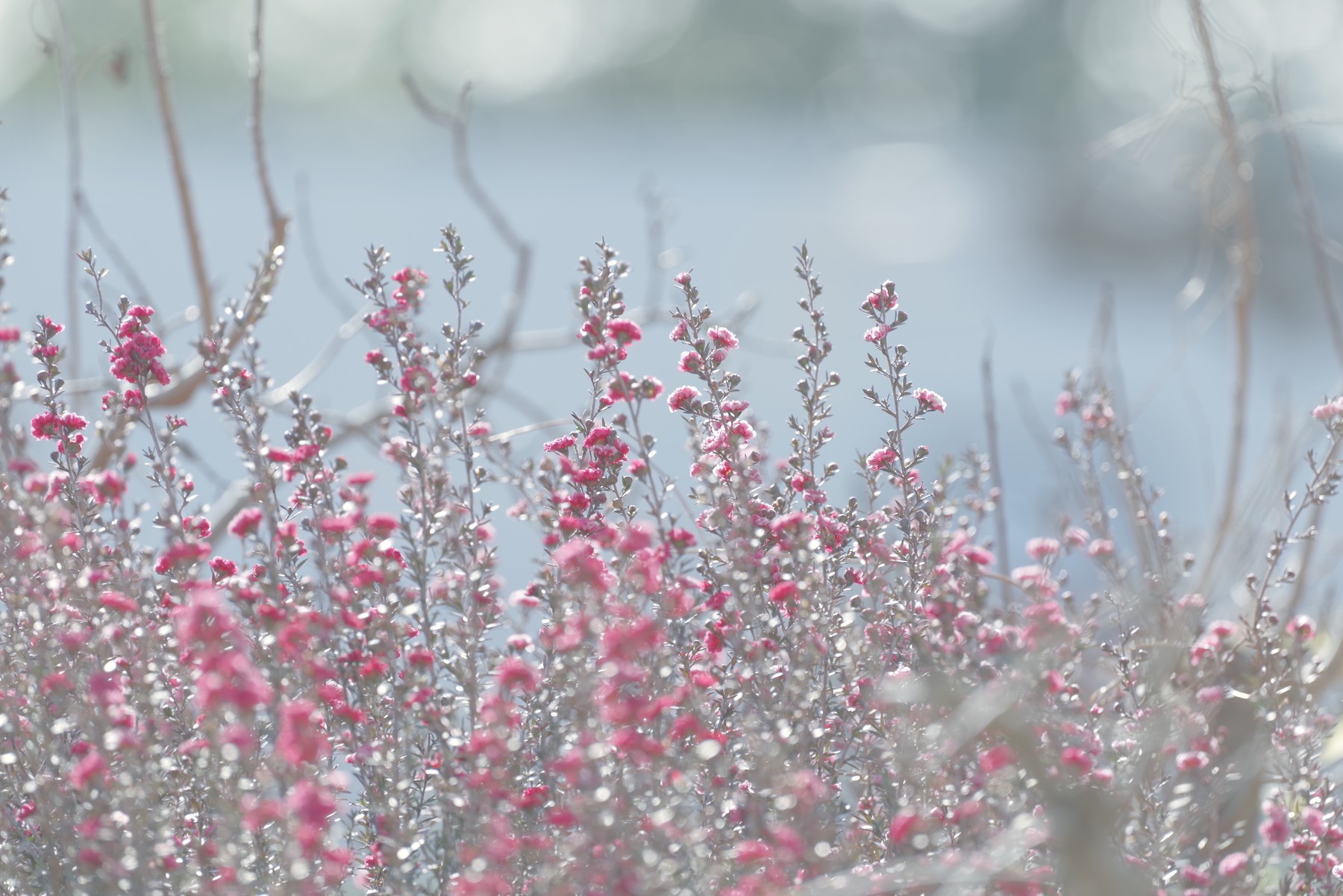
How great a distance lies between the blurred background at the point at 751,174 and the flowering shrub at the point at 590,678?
454 cm

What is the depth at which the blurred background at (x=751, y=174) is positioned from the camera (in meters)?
8.12

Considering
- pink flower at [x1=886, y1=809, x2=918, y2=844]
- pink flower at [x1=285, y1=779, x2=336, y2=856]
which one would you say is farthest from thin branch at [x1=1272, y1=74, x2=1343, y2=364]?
pink flower at [x1=285, y1=779, x2=336, y2=856]

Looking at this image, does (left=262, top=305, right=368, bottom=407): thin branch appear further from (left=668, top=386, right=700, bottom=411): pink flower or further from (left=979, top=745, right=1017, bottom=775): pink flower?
(left=979, top=745, right=1017, bottom=775): pink flower

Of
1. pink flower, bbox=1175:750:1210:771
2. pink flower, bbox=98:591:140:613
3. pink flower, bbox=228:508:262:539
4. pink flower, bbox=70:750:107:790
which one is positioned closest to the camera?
pink flower, bbox=70:750:107:790

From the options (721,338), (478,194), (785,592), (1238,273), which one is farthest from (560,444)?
(1238,273)

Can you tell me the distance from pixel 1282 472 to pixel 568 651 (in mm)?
2672

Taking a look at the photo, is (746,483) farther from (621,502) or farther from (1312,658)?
(1312,658)

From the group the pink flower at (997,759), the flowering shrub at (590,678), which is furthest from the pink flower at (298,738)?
the pink flower at (997,759)

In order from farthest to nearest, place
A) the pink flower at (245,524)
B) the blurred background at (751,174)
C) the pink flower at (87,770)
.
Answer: the blurred background at (751,174) < the pink flower at (245,524) < the pink flower at (87,770)

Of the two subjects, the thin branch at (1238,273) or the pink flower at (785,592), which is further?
the thin branch at (1238,273)

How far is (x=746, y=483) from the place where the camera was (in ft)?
7.09

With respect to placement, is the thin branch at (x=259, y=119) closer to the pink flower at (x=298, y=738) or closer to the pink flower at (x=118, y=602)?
the pink flower at (x=118, y=602)

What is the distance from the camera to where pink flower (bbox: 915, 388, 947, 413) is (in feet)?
8.07

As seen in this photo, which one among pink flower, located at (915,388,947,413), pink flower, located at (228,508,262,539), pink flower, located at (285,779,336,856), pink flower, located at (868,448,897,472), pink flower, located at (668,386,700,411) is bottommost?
pink flower, located at (285,779,336,856)
